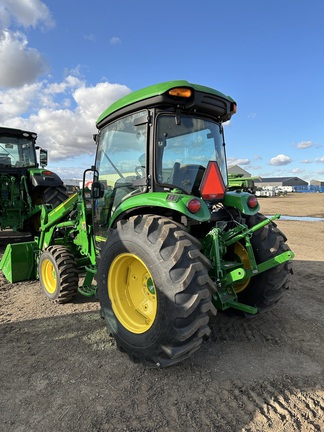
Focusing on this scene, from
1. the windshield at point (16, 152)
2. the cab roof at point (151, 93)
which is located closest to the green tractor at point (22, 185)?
the windshield at point (16, 152)

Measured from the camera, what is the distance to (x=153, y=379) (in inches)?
98.8

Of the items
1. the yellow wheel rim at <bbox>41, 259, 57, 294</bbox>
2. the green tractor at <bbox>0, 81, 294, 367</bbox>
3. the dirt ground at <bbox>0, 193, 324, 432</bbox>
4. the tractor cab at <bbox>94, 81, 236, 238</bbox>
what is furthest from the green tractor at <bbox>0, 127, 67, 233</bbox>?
the tractor cab at <bbox>94, 81, 236, 238</bbox>

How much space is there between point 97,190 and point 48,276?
160 centimetres

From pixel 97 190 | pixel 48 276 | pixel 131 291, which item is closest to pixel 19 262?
pixel 48 276

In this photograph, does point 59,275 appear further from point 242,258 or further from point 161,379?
point 242,258

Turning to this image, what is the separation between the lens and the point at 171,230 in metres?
2.49

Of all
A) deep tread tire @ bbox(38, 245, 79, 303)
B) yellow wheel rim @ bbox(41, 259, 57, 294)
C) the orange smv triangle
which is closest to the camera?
the orange smv triangle

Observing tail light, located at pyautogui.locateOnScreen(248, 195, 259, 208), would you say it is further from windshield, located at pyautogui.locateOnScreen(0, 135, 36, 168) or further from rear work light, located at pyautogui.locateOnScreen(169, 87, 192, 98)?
windshield, located at pyautogui.locateOnScreen(0, 135, 36, 168)

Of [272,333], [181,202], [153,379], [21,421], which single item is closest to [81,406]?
[21,421]

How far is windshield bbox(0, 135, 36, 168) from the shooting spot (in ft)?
24.4

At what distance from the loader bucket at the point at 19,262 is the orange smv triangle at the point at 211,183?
3.05m

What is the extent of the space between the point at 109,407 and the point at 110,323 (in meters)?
0.81

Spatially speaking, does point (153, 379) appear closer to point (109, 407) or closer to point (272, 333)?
point (109, 407)

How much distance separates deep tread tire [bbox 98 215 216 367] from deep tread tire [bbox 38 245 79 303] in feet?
5.36
